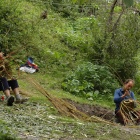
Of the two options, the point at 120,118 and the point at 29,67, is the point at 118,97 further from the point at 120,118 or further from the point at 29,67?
the point at 29,67

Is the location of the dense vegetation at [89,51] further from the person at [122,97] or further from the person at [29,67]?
the person at [122,97]

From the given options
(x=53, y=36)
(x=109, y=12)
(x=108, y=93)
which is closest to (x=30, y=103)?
(x=108, y=93)

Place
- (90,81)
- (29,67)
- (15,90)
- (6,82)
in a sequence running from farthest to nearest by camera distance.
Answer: (29,67) → (90,81) → (15,90) → (6,82)

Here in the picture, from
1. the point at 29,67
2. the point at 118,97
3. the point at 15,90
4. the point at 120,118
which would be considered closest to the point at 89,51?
the point at 29,67

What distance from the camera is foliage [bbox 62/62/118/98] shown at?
10.8 m

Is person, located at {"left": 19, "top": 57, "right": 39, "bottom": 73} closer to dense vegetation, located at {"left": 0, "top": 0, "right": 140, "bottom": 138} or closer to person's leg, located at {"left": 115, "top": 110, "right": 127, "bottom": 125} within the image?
dense vegetation, located at {"left": 0, "top": 0, "right": 140, "bottom": 138}

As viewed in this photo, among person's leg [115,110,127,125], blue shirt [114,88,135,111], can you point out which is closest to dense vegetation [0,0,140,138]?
blue shirt [114,88,135,111]

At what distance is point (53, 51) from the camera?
13961mm

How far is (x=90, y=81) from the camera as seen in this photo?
446 inches

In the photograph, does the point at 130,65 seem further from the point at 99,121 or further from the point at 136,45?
the point at 99,121

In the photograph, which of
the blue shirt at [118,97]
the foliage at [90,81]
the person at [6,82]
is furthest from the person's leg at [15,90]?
the foliage at [90,81]

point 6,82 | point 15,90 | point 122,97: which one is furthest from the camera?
point 122,97

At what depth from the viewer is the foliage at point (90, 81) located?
10.8 meters

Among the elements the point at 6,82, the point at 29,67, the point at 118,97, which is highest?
the point at 6,82
